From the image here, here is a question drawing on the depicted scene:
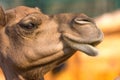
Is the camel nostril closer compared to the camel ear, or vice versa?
the camel nostril

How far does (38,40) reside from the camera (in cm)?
212

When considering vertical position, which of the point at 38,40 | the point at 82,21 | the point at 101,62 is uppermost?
the point at 82,21

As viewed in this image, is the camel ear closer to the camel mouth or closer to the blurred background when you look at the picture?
the camel mouth

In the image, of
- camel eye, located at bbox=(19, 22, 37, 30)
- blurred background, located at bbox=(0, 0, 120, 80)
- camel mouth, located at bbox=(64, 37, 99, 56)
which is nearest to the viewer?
camel mouth, located at bbox=(64, 37, 99, 56)

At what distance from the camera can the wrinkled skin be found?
1.98 metres

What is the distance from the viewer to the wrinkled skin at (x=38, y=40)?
198 centimetres

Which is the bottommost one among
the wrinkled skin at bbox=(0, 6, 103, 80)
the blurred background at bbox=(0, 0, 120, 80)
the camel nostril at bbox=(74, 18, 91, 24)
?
the blurred background at bbox=(0, 0, 120, 80)

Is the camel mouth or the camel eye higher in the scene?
the camel eye

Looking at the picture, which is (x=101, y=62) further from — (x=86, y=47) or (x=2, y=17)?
(x=86, y=47)

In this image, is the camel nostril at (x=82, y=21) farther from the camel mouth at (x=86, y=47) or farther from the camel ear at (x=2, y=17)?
the camel ear at (x=2, y=17)

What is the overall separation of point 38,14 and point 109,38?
2.10 meters

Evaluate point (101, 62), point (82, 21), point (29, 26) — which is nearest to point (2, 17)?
point (29, 26)

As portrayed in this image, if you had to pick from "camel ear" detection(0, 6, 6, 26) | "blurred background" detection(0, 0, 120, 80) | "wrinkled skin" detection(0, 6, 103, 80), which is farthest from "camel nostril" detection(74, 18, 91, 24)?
"blurred background" detection(0, 0, 120, 80)

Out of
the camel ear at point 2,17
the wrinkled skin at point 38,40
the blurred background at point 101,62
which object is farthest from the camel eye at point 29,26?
the blurred background at point 101,62
